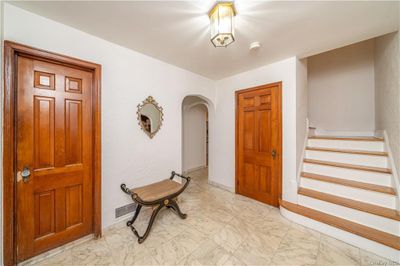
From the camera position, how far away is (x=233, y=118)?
9.98 feet

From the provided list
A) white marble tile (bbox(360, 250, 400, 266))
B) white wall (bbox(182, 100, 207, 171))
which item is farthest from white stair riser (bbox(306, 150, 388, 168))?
white wall (bbox(182, 100, 207, 171))

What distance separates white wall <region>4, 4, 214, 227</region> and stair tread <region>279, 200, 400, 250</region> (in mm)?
1965

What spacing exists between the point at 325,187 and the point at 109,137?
3.08m

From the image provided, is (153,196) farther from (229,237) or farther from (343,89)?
(343,89)

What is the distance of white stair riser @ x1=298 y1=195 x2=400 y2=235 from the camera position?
1602 mm

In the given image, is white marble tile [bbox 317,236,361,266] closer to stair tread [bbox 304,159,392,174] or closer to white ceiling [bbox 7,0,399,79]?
stair tread [bbox 304,159,392,174]

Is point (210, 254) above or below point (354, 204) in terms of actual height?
below

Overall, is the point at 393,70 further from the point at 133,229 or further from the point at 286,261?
the point at 133,229

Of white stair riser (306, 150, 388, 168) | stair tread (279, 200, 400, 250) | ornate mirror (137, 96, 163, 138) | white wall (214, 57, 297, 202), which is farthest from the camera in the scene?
white wall (214, 57, 297, 202)

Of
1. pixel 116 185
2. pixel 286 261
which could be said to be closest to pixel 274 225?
pixel 286 261

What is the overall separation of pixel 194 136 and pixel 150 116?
264 cm

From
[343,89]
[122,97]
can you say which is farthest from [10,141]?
[343,89]

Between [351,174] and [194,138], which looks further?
[194,138]

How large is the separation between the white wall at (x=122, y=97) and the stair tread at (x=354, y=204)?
2100 mm
